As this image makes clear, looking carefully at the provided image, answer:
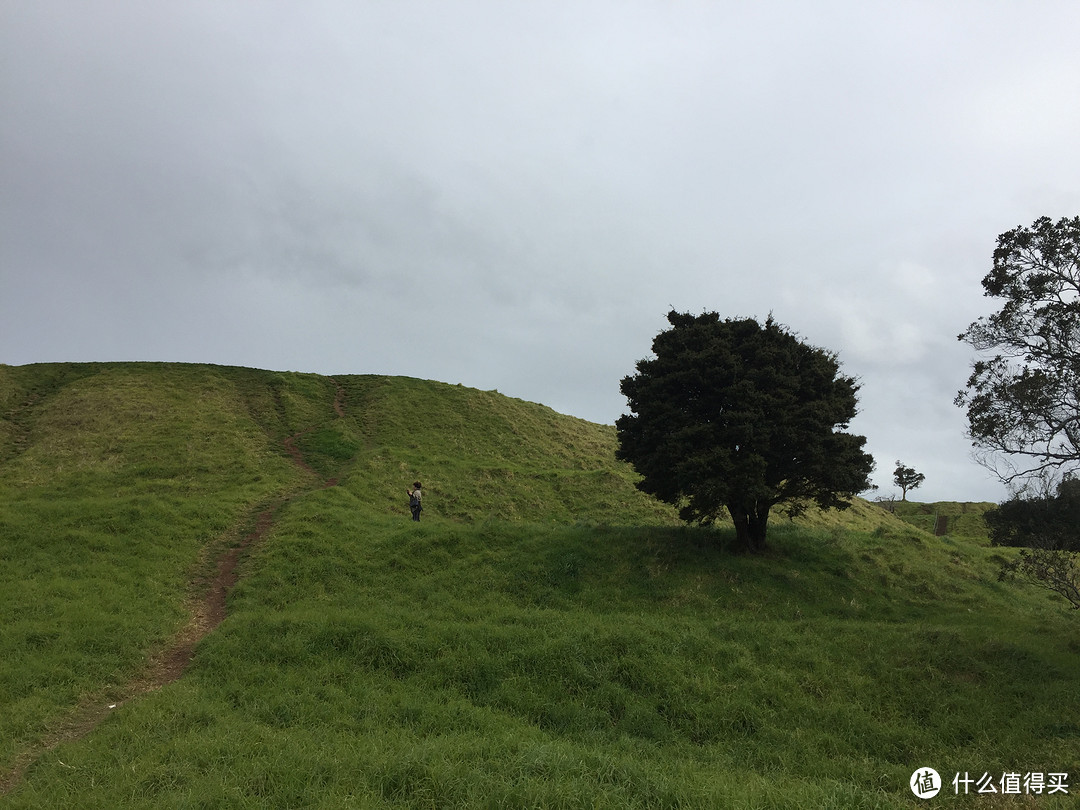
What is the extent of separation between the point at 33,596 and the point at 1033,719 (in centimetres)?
2380

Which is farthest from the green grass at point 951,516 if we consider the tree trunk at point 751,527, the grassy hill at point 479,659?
the tree trunk at point 751,527

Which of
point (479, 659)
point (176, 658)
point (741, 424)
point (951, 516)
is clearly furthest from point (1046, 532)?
point (951, 516)

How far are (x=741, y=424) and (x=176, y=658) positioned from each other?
17219mm

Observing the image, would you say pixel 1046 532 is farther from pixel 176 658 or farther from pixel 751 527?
pixel 176 658

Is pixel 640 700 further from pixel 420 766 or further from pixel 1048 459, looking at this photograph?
pixel 1048 459

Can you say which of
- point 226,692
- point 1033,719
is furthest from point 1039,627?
point 226,692

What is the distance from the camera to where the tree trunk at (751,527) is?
20.0 metres

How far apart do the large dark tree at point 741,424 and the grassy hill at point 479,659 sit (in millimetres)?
2786

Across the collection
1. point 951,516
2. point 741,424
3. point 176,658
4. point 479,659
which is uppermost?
point 741,424

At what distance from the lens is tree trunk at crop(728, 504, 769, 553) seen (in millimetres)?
20047

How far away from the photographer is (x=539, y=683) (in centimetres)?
1186

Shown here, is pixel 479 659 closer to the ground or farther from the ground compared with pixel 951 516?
closer to the ground

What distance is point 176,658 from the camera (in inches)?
512

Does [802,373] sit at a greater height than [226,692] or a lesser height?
greater
